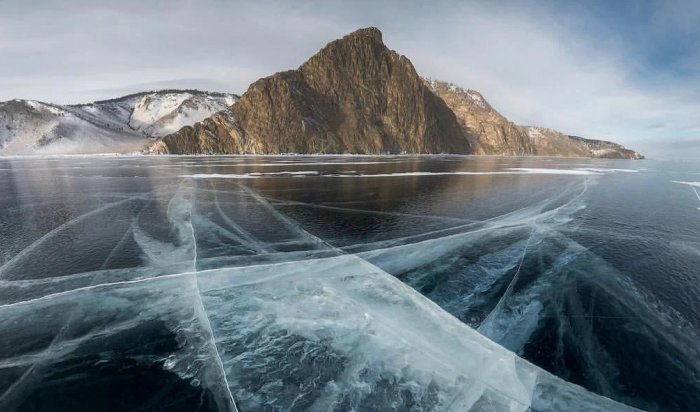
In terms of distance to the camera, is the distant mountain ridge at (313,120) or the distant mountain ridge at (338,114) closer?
the distant mountain ridge at (338,114)

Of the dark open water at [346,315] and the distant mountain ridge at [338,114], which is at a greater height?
the distant mountain ridge at [338,114]

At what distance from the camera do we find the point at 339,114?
165m

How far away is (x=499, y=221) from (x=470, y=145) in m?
198

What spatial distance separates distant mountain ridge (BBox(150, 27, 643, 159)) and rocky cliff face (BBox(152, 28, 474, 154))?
40 centimetres

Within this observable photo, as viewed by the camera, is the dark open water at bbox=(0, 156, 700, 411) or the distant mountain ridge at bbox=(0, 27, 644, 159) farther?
the distant mountain ridge at bbox=(0, 27, 644, 159)

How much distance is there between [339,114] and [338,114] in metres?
0.51

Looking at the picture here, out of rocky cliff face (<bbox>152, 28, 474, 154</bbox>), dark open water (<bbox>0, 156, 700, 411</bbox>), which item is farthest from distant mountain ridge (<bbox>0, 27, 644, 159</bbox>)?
dark open water (<bbox>0, 156, 700, 411</bbox>)

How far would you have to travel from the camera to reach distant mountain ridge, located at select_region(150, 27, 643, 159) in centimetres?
14462

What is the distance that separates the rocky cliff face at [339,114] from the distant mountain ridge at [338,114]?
0.40 meters

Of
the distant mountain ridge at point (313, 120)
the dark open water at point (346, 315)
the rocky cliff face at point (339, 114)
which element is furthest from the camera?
the distant mountain ridge at point (313, 120)

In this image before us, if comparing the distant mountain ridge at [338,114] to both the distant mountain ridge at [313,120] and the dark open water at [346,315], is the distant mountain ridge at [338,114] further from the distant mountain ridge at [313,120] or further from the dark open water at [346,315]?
the dark open water at [346,315]

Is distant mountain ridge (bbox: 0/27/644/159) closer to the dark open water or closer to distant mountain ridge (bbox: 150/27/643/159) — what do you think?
distant mountain ridge (bbox: 150/27/643/159)

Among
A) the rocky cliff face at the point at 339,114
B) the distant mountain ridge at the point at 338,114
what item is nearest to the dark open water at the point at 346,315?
the rocky cliff face at the point at 339,114

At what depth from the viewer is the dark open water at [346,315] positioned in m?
4.79
